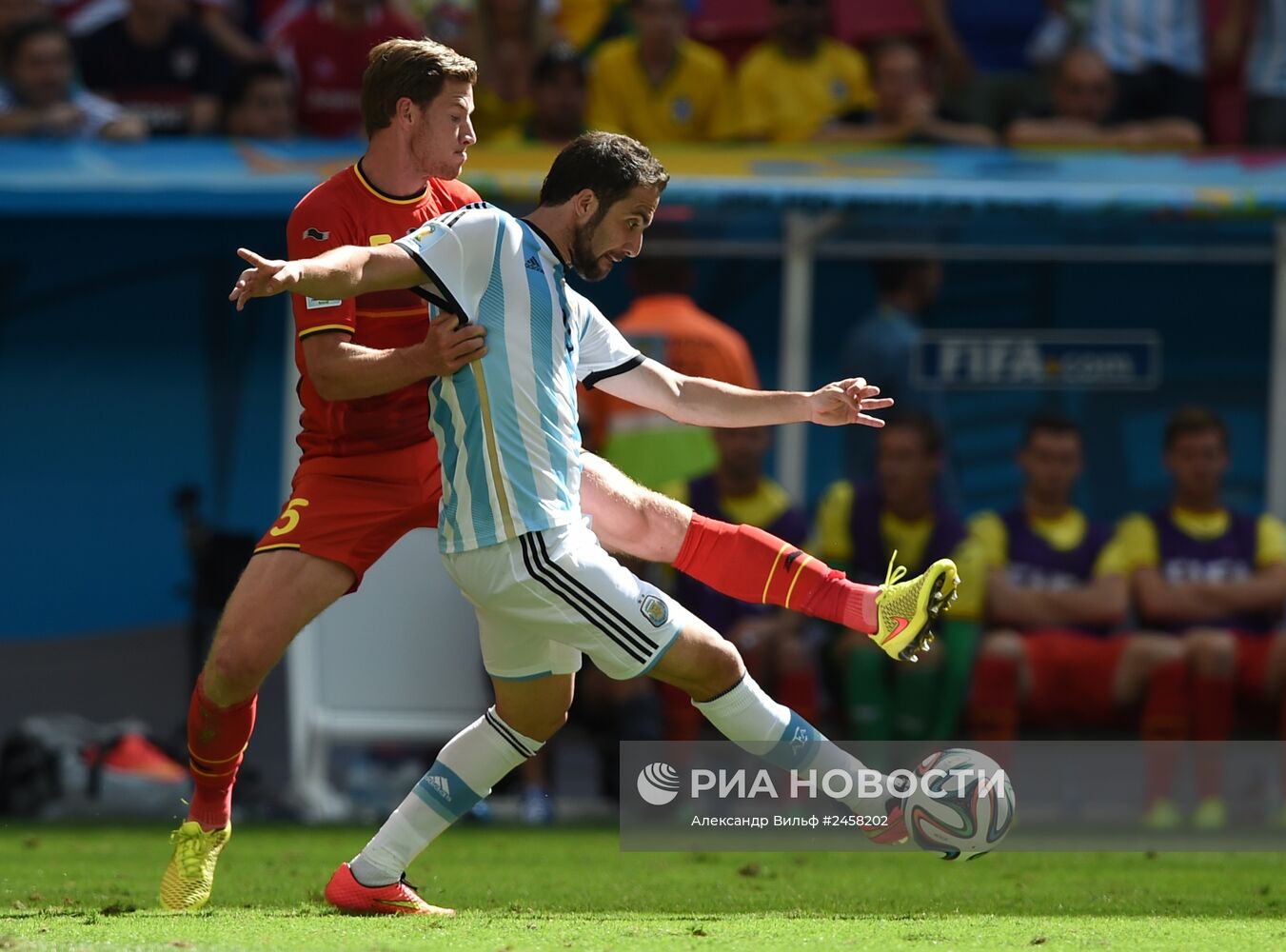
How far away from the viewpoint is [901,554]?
8336 mm

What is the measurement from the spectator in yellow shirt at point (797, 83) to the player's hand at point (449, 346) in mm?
5326

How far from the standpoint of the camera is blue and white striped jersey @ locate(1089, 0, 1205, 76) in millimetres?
10086

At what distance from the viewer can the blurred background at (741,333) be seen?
326 inches

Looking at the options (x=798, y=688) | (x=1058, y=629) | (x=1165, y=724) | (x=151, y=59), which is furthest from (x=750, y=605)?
(x=151, y=59)

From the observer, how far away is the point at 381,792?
28.0 ft

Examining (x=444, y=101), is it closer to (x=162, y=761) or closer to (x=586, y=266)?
(x=586, y=266)

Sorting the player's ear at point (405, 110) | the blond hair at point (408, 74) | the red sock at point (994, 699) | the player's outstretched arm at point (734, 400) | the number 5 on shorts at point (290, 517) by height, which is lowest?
the red sock at point (994, 699)

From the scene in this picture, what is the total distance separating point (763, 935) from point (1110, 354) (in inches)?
215

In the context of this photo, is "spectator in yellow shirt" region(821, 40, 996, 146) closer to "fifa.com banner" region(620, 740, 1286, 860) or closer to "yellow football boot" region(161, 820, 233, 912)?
"fifa.com banner" region(620, 740, 1286, 860)

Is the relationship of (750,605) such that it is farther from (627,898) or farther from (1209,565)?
(627,898)

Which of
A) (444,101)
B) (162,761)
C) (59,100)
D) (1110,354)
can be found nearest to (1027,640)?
(1110,354)

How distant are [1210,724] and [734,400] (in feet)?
12.6

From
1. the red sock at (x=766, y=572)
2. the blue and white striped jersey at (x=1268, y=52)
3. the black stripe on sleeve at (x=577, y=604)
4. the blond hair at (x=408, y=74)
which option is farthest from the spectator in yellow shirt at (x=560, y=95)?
the black stripe on sleeve at (x=577, y=604)

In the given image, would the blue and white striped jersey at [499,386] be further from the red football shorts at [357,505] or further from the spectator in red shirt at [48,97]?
the spectator in red shirt at [48,97]
